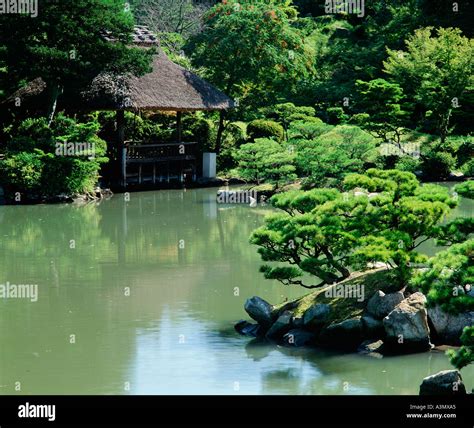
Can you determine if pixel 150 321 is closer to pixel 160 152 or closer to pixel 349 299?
pixel 349 299

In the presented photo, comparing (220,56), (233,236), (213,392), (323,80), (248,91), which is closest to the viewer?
(213,392)

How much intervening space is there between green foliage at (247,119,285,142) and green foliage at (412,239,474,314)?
22.3 meters

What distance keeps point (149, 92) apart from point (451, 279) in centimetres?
2012

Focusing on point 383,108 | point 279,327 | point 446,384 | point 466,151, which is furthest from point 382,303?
point 466,151

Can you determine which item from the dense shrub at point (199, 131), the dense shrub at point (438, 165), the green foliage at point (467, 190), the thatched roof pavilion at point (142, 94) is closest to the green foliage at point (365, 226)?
the green foliage at point (467, 190)

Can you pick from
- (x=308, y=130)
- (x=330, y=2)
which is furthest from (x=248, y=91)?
(x=330, y=2)

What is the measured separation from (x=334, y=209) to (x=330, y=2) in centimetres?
3288

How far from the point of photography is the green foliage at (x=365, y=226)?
1324cm

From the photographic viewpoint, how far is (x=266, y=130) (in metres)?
32.4

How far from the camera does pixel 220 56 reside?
33688 millimetres

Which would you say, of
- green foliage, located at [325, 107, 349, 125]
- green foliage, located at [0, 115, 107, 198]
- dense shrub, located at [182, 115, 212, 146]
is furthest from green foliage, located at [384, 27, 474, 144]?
green foliage, located at [0, 115, 107, 198]

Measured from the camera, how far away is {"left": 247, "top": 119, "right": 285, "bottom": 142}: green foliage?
32.4m

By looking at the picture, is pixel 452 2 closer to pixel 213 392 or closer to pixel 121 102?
pixel 121 102

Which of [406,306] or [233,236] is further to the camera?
[233,236]
